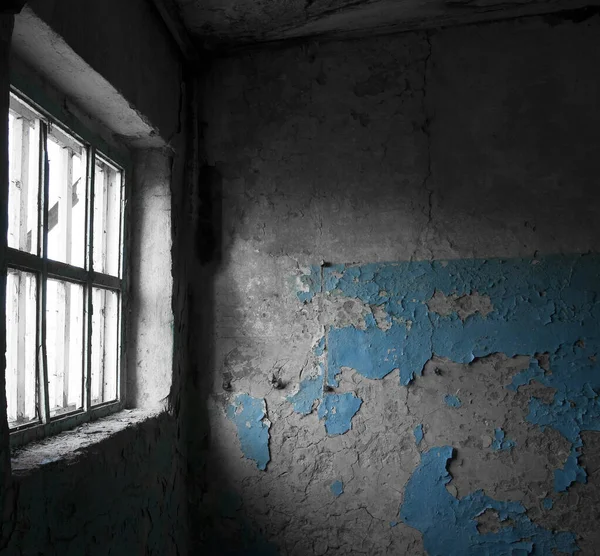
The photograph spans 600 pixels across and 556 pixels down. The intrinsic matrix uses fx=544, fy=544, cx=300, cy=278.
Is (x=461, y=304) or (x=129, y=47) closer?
(x=129, y=47)

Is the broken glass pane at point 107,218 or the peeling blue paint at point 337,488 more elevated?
the broken glass pane at point 107,218

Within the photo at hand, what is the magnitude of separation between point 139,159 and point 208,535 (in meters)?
1.96

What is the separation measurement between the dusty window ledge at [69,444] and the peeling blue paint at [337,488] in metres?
1.00

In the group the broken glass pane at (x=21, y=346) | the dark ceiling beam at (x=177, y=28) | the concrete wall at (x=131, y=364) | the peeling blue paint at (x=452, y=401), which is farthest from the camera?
the peeling blue paint at (x=452, y=401)

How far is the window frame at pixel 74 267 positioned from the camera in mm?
1787

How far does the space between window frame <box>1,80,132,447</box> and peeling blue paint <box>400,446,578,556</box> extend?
1.50 m

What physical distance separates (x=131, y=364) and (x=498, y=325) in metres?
1.79

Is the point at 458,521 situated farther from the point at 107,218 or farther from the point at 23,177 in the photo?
the point at 23,177

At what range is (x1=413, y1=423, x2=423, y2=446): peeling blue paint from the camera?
2.69m

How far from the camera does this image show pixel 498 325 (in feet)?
8.66

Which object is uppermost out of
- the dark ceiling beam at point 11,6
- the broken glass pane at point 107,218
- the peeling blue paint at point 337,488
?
the dark ceiling beam at point 11,6

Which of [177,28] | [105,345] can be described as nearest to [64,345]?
[105,345]

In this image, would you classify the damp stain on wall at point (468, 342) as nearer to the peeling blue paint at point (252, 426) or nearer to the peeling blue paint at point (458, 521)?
the peeling blue paint at point (458, 521)

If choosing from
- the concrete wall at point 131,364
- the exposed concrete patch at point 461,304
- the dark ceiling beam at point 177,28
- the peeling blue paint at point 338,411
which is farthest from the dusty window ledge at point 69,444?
the dark ceiling beam at point 177,28
